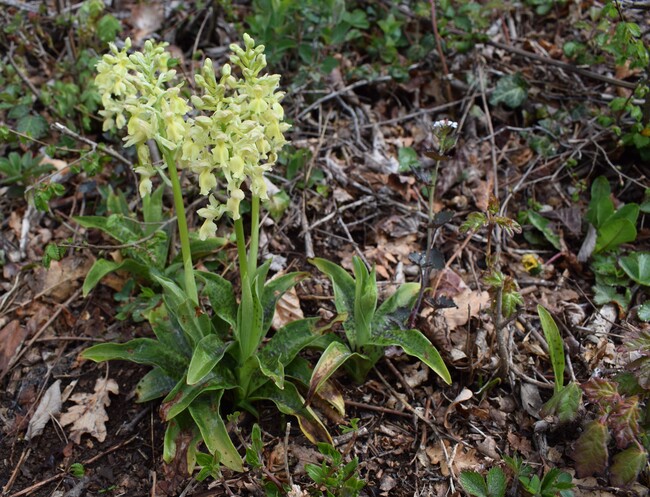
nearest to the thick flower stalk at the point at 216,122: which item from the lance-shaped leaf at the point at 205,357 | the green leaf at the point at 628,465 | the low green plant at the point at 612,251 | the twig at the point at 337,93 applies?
the lance-shaped leaf at the point at 205,357

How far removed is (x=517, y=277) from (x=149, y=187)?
1882mm

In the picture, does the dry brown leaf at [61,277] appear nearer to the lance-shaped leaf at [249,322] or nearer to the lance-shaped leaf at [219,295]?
the lance-shaped leaf at [219,295]

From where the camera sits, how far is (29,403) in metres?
2.64

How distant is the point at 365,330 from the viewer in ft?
7.91

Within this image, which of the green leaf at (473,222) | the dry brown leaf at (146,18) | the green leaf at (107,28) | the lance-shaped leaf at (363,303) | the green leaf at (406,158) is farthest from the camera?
the dry brown leaf at (146,18)

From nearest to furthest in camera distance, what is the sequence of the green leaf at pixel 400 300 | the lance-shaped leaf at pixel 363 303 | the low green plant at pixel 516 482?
the low green plant at pixel 516 482, the lance-shaped leaf at pixel 363 303, the green leaf at pixel 400 300

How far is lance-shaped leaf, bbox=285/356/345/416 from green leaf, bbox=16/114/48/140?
2.09m

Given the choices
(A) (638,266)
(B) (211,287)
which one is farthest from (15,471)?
(A) (638,266)

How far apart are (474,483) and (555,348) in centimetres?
64

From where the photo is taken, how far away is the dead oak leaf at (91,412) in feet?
8.20

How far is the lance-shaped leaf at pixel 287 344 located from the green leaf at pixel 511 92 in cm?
206

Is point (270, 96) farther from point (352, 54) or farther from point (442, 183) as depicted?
point (352, 54)

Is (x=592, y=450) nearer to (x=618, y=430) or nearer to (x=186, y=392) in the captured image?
(x=618, y=430)

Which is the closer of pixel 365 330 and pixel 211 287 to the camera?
pixel 365 330
